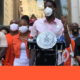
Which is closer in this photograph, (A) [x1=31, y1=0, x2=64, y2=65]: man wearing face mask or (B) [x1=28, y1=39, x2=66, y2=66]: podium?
(B) [x1=28, y1=39, x2=66, y2=66]: podium

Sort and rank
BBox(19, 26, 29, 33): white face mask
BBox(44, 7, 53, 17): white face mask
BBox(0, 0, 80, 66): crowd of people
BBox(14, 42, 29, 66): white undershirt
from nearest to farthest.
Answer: BBox(44, 7, 53, 17): white face mask → BBox(0, 0, 80, 66): crowd of people → BBox(14, 42, 29, 66): white undershirt → BBox(19, 26, 29, 33): white face mask

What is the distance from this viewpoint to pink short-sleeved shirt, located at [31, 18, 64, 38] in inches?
228

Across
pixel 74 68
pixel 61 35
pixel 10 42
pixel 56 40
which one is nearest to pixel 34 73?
pixel 74 68

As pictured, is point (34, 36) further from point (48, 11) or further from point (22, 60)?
point (22, 60)

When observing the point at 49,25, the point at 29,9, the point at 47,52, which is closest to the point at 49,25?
the point at 49,25

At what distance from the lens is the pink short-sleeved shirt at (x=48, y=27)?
19.0ft

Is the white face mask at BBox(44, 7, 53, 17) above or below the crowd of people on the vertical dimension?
above

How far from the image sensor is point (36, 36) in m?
5.80

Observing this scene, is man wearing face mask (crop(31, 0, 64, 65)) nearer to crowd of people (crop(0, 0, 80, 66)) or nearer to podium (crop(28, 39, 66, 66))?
crowd of people (crop(0, 0, 80, 66))

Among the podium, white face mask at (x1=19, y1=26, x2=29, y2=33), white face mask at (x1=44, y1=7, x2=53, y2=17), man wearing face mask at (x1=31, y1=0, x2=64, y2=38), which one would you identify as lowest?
the podium

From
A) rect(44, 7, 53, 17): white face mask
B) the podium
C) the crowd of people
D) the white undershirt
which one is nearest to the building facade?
the crowd of people

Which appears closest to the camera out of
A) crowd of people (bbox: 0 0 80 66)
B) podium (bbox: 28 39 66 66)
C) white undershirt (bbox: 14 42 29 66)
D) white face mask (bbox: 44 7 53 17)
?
podium (bbox: 28 39 66 66)

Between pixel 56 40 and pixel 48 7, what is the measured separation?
0.63 meters

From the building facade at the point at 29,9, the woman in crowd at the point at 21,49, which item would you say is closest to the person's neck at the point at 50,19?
the woman in crowd at the point at 21,49
